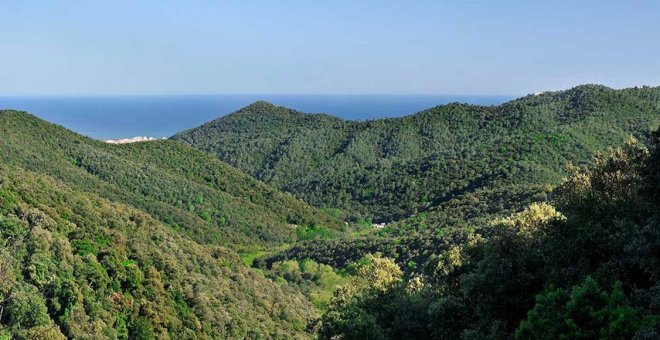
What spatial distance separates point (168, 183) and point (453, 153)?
6936 cm

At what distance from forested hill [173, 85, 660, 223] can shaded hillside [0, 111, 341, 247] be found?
2240 centimetres

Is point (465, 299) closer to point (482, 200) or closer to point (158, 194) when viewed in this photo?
point (482, 200)

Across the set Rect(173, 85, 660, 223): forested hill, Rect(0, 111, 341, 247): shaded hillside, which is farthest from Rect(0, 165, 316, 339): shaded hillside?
Rect(173, 85, 660, 223): forested hill

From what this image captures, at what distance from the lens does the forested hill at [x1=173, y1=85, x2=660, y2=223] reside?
11375 cm

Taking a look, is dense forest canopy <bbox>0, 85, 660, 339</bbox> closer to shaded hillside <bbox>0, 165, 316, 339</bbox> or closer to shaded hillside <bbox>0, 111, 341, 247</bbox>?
shaded hillside <bbox>0, 165, 316, 339</bbox>

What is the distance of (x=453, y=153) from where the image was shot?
14138 centimetres

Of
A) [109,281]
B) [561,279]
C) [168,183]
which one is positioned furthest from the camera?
[168,183]

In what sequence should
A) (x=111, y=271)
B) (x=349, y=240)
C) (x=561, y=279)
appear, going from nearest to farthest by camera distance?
(x=561, y=279)
(x=111, y=271)
(x=349, y=240)

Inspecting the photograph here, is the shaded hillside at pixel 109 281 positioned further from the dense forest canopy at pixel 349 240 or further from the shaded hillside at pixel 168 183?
the shaded hillside at pixel 168 183

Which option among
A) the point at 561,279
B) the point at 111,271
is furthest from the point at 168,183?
the point at 561,279

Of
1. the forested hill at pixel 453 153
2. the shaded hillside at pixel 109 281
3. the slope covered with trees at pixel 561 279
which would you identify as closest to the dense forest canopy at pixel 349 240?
the slope covered with trees at pixel 561 279

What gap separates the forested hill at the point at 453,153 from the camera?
114 meters

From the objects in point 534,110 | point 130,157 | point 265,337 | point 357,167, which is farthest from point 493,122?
point 265,337

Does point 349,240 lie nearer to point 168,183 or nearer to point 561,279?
point 168,183
